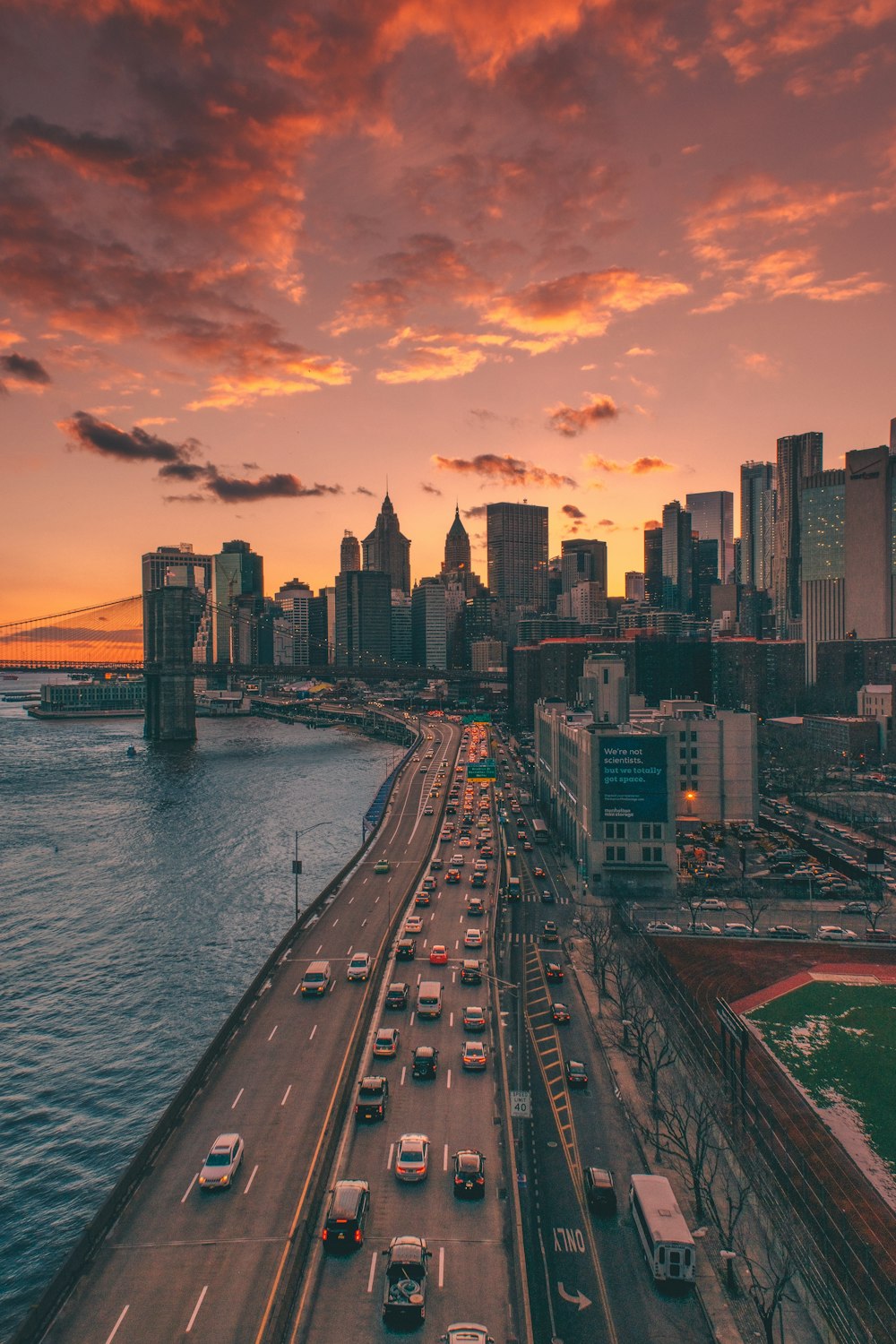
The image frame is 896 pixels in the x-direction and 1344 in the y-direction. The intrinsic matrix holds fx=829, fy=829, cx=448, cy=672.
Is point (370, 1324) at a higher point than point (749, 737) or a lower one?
lower

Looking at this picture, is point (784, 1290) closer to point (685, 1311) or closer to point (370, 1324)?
point (685, 1311)

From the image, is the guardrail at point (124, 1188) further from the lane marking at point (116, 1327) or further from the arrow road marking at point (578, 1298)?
the arrow road marking at point (578, 1298)

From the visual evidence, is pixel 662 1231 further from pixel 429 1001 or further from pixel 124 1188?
pixel 429 1001

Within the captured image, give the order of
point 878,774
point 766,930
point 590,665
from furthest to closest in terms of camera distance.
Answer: point 878,774
point 590,665
point 766,930

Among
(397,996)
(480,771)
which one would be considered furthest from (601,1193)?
(480,771)

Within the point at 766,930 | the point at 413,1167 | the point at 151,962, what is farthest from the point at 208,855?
the point at 413,1167

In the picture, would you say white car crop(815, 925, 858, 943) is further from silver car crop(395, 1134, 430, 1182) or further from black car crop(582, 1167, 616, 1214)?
silver car crop(395, 1134, 430, 1182)

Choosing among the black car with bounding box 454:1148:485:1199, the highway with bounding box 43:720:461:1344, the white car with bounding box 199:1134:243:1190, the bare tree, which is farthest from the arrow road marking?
the white car with bounding box 199:1134:243:1190
